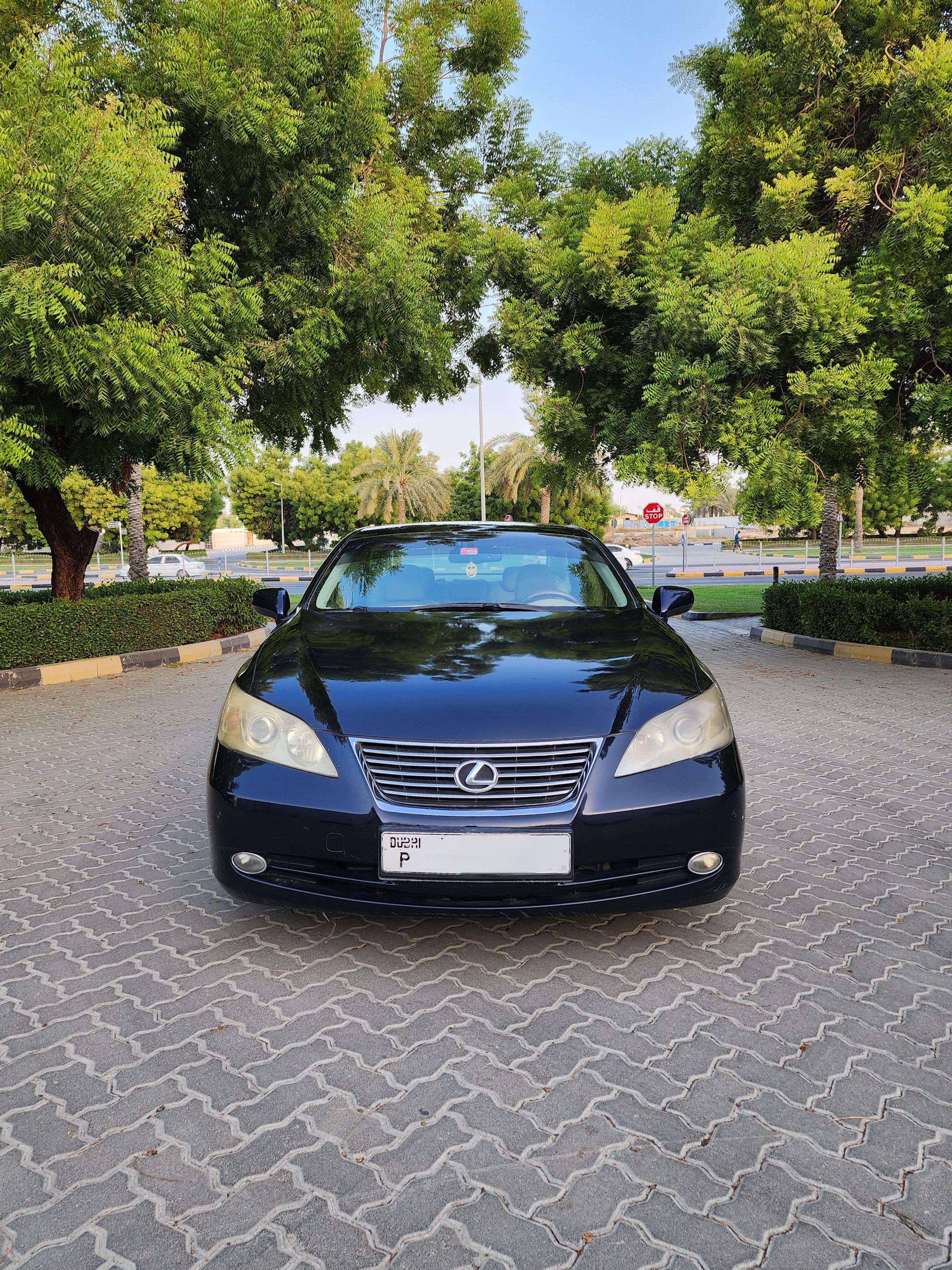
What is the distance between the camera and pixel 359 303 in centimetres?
1070

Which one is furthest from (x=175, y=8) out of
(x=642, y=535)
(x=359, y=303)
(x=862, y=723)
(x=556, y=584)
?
(x=642, y=535)

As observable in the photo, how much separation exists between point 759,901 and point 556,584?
1.67 m

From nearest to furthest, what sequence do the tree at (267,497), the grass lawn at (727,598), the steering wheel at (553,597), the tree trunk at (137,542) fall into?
the steering wheel at (553,597), the tree trunk at (137,542), the grass lawn at (727,598), the tree at (267,497)

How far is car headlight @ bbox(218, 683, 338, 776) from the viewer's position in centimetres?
276

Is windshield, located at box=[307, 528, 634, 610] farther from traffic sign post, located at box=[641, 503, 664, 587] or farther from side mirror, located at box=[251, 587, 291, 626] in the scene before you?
traffic sign post, located at box=[641, 503, 664, 587]

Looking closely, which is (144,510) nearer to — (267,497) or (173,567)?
(267,497)

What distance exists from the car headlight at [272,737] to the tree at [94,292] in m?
4.92

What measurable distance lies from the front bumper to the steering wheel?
54.1 inches

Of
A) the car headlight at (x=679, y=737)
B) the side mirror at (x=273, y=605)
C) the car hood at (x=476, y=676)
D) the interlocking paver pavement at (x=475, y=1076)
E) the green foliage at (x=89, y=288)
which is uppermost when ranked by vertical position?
the green foliage at (x=89, y=288)

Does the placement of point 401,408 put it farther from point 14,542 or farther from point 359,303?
point 14,542

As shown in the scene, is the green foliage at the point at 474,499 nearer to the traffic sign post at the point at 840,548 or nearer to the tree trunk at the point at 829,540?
the traffic sign post at the point at 840,548

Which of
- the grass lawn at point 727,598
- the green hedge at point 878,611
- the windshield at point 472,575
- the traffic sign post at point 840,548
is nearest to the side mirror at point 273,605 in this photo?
the windshield at point 472,575

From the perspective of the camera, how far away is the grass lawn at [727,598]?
62.1 ft

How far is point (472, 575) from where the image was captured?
4.29 m
